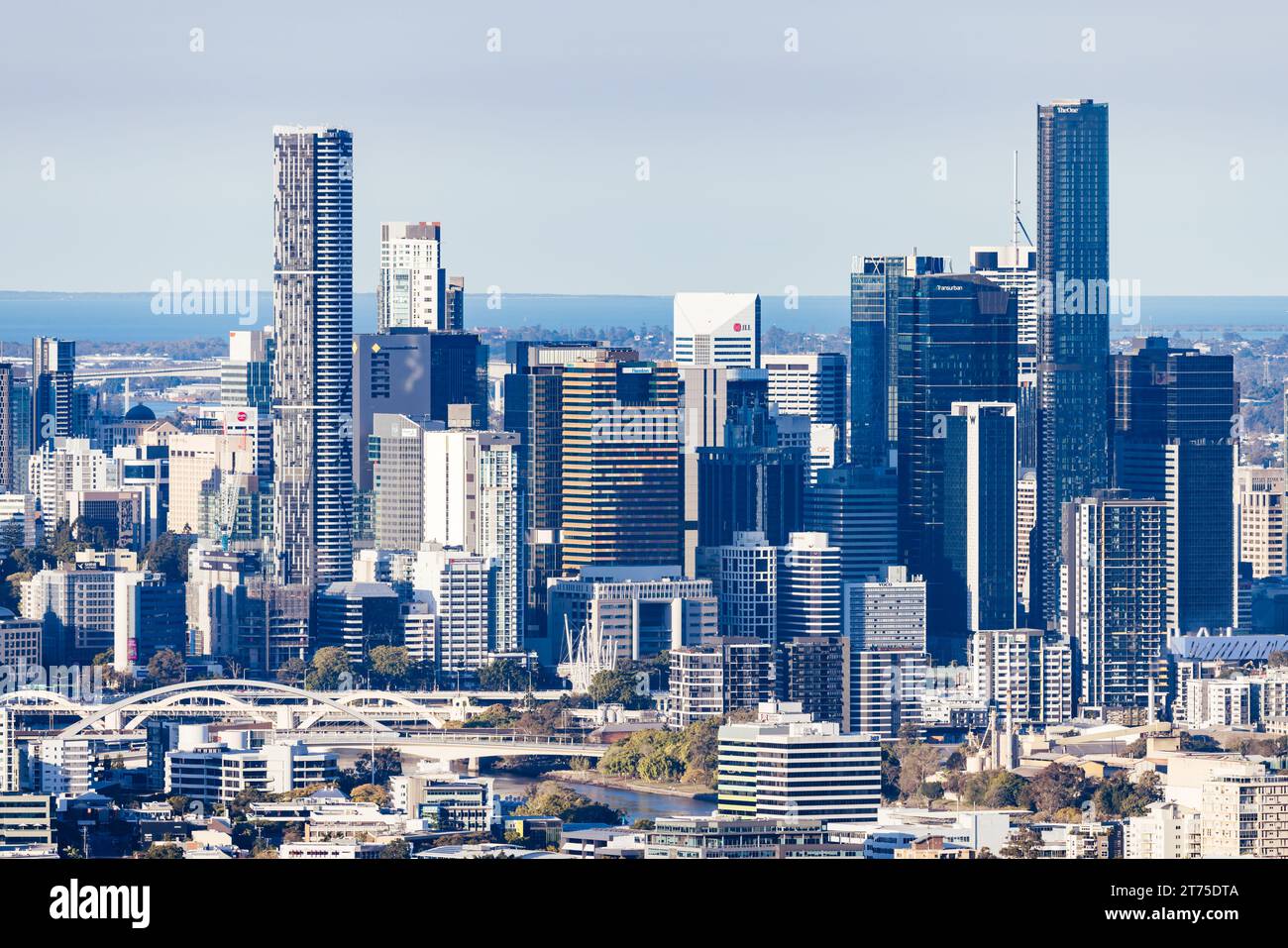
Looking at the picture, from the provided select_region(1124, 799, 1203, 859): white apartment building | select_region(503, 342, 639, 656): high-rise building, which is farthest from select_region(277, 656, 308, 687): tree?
select_region(1124, 799, 1203, 859): white apartment building

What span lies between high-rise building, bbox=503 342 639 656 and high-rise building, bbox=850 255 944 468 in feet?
9.59

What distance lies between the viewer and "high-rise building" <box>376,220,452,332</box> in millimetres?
39344

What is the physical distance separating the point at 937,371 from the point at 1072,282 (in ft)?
11.2

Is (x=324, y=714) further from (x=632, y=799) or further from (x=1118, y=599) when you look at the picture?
(x=1118, y=599)

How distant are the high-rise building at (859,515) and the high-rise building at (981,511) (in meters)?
0.61

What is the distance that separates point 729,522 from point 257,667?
262 inches

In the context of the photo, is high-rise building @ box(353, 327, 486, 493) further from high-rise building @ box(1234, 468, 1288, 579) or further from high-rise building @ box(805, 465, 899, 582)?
high-rise building @ box(1234, 468, 1288, 579)

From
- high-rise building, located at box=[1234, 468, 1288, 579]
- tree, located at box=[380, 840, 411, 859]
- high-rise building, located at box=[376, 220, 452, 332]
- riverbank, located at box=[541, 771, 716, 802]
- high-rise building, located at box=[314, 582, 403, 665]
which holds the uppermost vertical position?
high-rise building, located at box=[376, 220, 452, 332]

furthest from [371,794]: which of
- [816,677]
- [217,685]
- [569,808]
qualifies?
[217,685]

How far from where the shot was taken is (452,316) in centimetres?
3925

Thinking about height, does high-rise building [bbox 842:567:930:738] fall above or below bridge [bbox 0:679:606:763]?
above

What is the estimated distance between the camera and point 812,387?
38.0 metres
